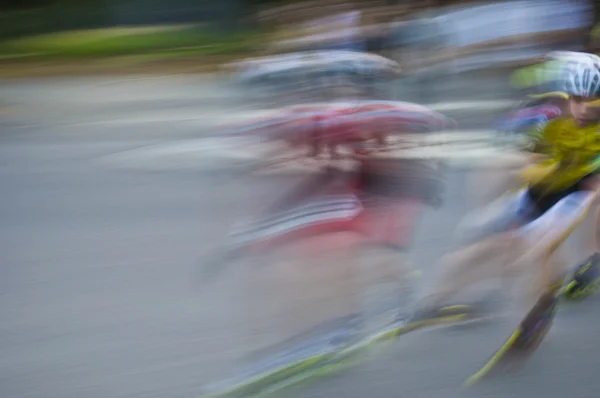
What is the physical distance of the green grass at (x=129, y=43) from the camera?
1505 centimetres

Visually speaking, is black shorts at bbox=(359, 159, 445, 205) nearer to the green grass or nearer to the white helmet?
the white helmet

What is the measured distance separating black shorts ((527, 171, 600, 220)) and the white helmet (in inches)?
13.1

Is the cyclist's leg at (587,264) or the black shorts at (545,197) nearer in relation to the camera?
the black shorts at (545,197)

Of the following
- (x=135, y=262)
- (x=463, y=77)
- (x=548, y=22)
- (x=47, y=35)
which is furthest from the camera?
(x=47, y=35)

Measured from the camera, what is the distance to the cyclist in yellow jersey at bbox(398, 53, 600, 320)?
380 centimetres

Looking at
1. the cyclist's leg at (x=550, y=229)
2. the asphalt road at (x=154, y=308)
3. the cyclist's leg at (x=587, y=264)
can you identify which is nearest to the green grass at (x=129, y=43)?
→ the asphalt road at (x=154, y=308)

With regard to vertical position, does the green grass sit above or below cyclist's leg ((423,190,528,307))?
above

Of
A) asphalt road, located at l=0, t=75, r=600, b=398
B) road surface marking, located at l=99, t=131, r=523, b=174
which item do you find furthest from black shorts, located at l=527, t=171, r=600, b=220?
road surface marking, located at l=99, t=131, r=523, b=174

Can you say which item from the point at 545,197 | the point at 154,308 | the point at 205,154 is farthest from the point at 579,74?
the point at 205,154

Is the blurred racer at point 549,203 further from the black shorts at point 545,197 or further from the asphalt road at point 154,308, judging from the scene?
the asphalt road at point 154,308

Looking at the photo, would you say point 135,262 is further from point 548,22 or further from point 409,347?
point 548,22

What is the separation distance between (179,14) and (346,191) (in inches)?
545

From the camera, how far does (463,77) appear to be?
8.97m

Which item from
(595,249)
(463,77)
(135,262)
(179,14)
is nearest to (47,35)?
(179,14)
